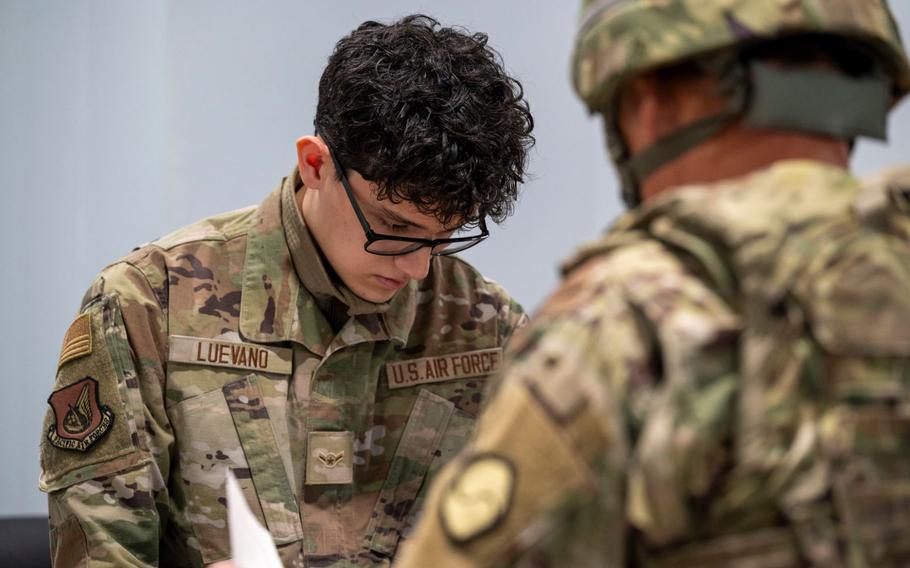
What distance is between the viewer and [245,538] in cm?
138

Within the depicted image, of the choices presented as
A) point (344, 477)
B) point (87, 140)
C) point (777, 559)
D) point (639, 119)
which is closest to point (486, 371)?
point (344, 477)

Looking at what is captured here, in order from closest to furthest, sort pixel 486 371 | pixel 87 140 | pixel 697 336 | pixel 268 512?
pixel 697 336 → pixel 268 512 → pixel 486 371 → pixel 87 140

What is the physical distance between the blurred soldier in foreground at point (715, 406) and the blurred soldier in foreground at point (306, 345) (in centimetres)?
111

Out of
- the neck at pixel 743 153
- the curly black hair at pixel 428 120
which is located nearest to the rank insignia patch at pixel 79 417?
the curly black hair at pixel 428 120

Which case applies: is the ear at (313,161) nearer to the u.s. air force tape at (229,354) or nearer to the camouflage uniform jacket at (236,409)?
the camouflage uniform jacket at (236,409)

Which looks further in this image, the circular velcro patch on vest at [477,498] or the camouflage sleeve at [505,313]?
the camouflage sleeve at [505,313]

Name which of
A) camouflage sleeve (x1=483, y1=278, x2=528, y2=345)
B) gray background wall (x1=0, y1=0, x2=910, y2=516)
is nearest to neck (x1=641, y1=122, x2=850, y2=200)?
camouflage sleeve (x1=483, y1=278, x2=528, y2=345)

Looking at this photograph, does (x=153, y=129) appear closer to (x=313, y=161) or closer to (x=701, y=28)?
(x=313, y=161)

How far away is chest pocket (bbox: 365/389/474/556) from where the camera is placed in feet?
6.96

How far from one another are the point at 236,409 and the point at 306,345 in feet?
0.56

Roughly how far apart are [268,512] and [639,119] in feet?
4.03

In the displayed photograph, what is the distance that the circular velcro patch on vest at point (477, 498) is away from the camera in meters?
0.90

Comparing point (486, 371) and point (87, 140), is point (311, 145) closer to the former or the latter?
point (486, 371)

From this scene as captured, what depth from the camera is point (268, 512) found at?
80.0 inches
